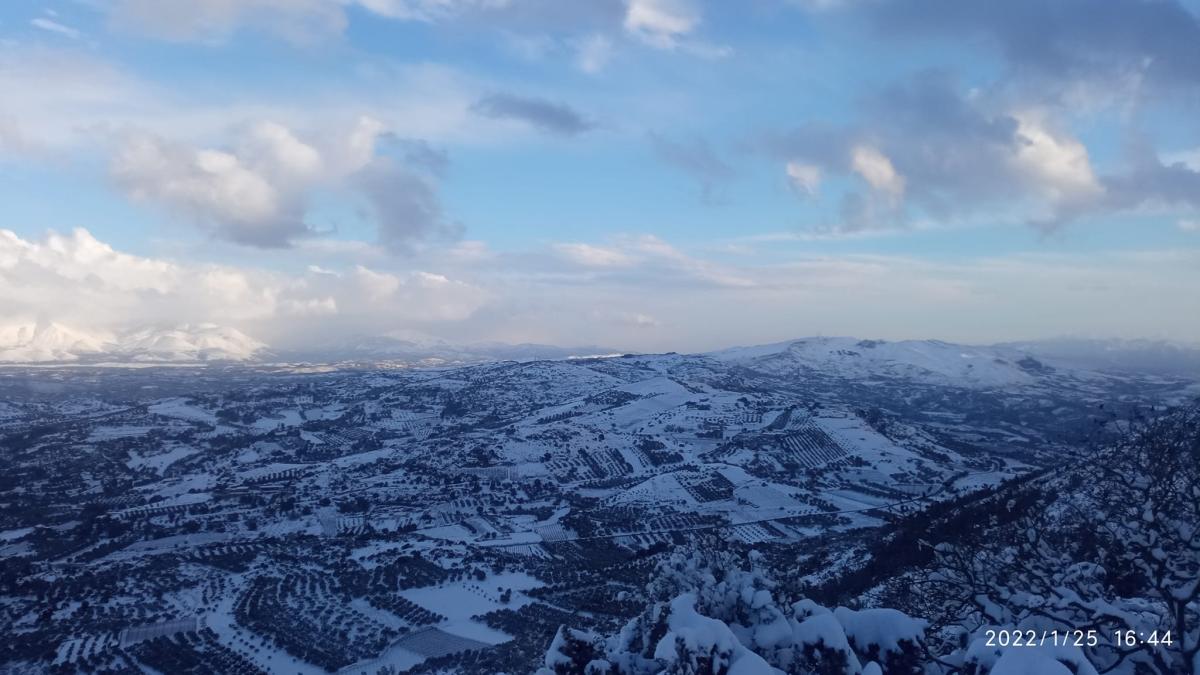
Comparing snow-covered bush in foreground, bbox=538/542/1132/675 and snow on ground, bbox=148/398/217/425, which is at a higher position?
snow-covered bush in foreground, bbox=538/542/1132/675

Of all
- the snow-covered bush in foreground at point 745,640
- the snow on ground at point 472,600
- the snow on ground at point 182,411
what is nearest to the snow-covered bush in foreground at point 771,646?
the snow-covered bush in foreground at point 745,640

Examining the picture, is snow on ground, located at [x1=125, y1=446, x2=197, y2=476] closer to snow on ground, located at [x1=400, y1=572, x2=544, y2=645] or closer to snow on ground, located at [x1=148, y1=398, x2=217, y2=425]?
snow on ground, located at [x1=148, y1=398, x2=217, y2=425]

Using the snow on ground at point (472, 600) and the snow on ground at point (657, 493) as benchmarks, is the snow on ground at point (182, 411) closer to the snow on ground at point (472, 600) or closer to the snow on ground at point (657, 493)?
the snow on ground at point (657, 493)

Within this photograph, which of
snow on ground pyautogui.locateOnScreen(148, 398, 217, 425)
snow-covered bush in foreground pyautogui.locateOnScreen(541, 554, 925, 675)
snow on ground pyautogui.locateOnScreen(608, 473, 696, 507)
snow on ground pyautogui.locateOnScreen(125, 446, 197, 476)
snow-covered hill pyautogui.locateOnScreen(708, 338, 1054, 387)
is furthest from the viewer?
snow-covered hill pyautogui.locateOnScreen(708, 338, 1054, 387)

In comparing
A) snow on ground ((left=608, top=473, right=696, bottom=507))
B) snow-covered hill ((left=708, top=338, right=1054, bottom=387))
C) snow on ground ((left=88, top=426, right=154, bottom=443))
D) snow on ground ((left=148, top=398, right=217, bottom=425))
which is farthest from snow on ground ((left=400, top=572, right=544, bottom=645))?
snow-covered hill ((left=708, top=338, right=1054, bottom=387))

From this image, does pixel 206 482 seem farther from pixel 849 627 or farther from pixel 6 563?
pixel 849 627

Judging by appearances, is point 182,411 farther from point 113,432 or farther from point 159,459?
point 159,459

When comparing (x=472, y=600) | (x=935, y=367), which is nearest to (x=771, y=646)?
(x=472, y=600)

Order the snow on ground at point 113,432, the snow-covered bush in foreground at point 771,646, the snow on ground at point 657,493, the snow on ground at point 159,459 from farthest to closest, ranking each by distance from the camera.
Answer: the snow on ground at point 113,432, the snow on ground at point 159,459, the snow on ground at point 657,493, the snow-covered bush in foreground at point 771,646

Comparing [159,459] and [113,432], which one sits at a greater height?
[113,432]

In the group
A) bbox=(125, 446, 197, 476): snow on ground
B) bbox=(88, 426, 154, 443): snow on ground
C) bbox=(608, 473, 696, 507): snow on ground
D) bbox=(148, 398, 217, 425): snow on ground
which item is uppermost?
bbox=(148, 398, 217, 425): snow on ground

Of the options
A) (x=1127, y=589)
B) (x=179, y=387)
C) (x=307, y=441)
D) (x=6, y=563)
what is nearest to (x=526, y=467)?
(x=307, y=441)
